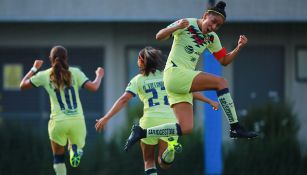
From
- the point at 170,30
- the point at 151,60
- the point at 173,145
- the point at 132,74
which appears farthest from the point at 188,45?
the point at 132,74

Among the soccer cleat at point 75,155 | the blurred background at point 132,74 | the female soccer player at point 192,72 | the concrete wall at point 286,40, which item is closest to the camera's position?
the female soccer player at point 192,72

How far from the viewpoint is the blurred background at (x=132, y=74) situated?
16.9 meters

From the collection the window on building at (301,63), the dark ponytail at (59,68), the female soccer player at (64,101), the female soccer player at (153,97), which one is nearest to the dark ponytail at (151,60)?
the female soccer player at (153,97)

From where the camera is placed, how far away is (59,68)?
512 inches

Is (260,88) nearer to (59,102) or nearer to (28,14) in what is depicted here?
(28,14)

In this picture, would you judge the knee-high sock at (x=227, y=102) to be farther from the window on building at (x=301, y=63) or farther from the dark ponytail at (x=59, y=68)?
the window on building at (x=301, y=63)

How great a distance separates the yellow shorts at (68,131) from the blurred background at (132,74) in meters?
3.55

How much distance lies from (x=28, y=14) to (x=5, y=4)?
0.49 metres

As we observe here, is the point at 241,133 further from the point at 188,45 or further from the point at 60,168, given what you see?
the point at 60,168

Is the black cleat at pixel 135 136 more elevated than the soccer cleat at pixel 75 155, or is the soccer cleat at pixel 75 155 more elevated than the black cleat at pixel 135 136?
the black cleat at pixel 135 136

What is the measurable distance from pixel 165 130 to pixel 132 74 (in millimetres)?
8727

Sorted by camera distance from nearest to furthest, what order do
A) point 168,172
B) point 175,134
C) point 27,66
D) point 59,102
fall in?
1. point 175,134
2. point 59,102
3. point 168,172
4. point 27,66

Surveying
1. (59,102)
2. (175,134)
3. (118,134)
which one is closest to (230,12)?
(118,134)

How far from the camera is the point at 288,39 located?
20.3m
